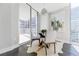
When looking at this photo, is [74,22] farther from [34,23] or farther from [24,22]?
[24,22]

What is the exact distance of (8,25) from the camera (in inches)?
64.2

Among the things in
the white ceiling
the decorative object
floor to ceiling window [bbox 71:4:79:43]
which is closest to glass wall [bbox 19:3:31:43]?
the white ceiling

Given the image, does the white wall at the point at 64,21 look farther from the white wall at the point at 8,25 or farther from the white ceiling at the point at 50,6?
the white wall at the point at 8,25

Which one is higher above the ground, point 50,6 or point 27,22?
point 50,6

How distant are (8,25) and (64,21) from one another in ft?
2.63

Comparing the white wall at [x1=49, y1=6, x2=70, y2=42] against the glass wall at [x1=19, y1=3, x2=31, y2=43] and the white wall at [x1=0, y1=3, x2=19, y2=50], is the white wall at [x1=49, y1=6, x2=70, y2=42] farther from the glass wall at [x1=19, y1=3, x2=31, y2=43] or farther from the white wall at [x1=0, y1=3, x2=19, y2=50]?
the white wall at [x1=0, y1=3, x2=19, y2=50]

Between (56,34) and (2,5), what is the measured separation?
2.87 feet

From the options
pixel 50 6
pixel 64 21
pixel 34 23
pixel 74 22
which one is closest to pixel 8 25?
pixel 34 23

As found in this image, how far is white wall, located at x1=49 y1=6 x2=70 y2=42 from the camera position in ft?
5.27

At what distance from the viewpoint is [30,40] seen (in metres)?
1.64

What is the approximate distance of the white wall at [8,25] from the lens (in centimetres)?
162

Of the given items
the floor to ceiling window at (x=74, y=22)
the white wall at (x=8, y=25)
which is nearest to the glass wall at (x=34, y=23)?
the white wall at (x=8, y=25)

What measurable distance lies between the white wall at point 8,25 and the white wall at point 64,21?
57 cm

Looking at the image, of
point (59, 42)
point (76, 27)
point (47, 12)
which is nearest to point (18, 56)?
point (59, 42)
